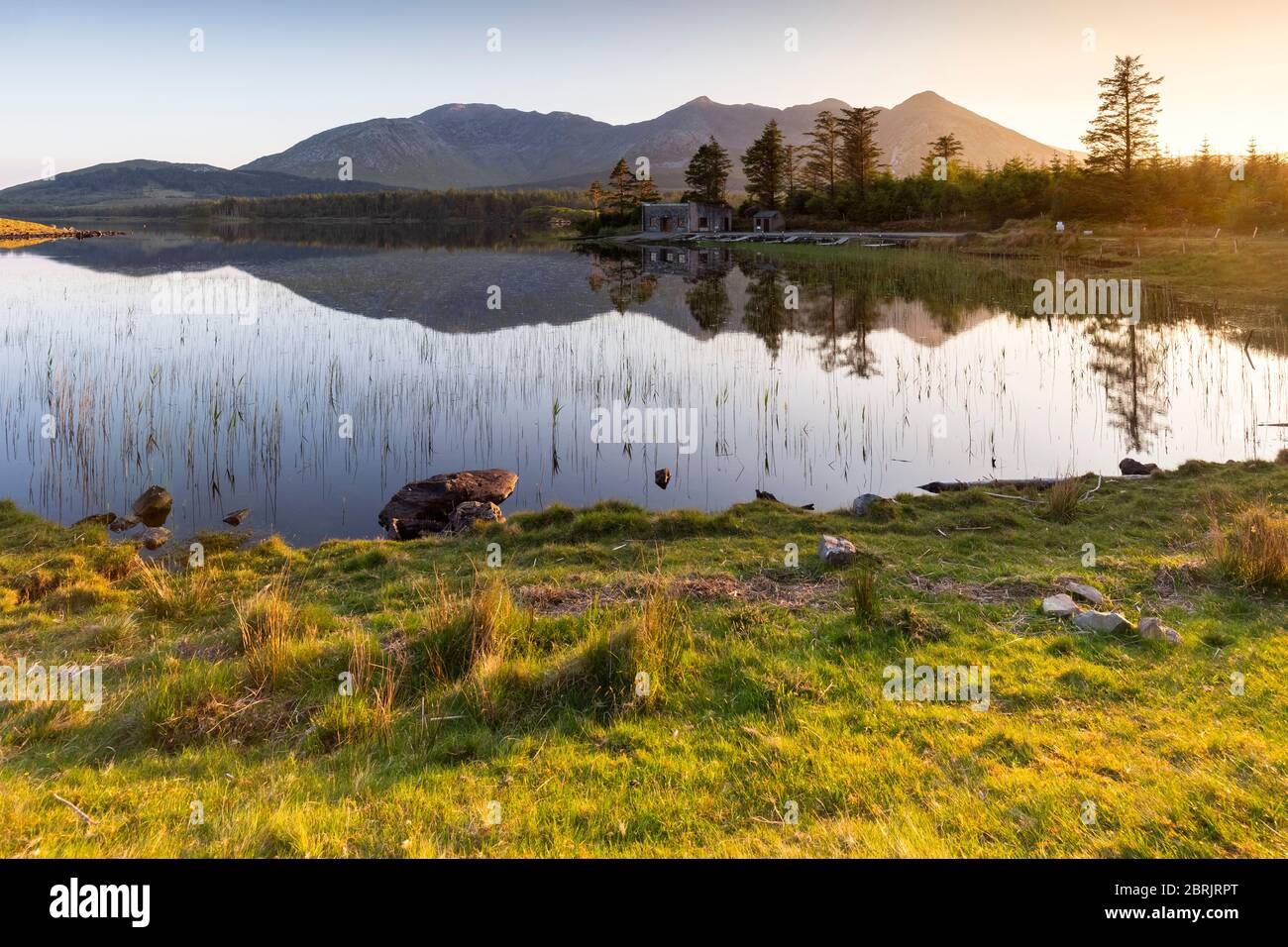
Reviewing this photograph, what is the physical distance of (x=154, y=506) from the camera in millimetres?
14367

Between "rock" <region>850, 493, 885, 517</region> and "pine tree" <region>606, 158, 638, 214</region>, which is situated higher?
"pine tree" <region>606, 158, 638, 214</region>

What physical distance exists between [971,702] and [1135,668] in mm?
1695

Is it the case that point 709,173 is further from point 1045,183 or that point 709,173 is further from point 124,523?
point 124,523

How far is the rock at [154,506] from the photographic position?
46.6ft

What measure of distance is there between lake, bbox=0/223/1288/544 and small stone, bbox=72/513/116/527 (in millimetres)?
829

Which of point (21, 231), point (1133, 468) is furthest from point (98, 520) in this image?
point (21, 231)

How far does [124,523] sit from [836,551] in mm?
12224

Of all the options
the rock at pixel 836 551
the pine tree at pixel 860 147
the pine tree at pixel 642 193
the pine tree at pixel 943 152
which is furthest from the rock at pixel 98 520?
the pine tree at pixel 642 193

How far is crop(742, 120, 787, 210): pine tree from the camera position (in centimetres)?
9012

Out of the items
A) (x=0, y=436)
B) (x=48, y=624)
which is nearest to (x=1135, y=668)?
(x=48, y=624)

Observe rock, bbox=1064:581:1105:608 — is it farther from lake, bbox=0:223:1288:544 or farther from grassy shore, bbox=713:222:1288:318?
grassy shore, bbox=713:222:1288:318
